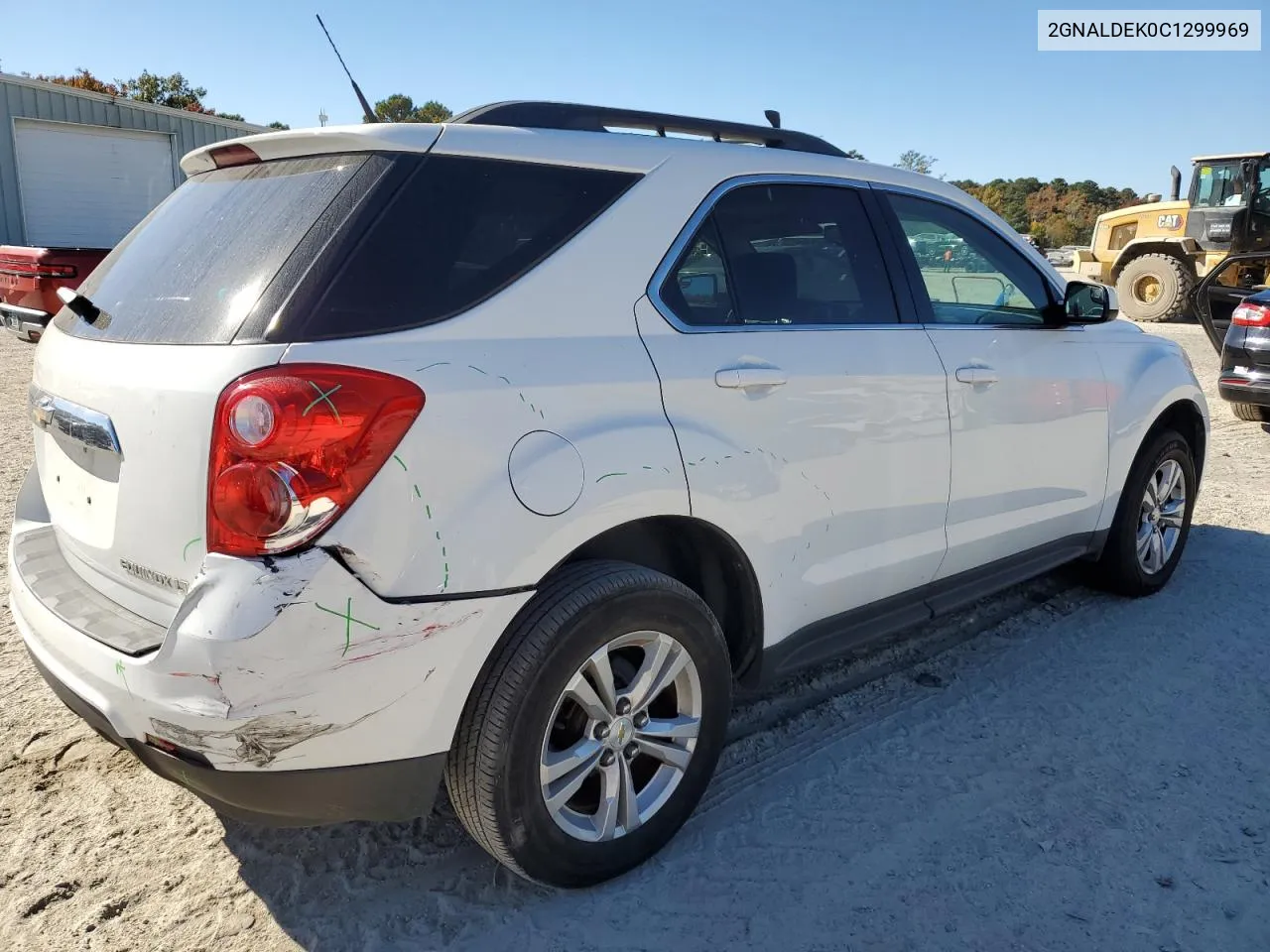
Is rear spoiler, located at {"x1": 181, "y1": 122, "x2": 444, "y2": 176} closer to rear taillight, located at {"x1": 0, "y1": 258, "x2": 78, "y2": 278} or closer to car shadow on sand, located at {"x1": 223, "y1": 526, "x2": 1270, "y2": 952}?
car shadow on sand, located at {"x1": 223, "y1": 526, "x2": 1270, "y2": 952}

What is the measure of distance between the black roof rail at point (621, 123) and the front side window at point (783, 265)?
0.25 metres

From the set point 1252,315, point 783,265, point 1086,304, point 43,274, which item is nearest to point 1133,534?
point 1086,304

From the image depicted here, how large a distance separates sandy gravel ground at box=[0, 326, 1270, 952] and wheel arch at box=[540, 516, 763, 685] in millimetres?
471

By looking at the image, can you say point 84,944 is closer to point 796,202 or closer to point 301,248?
point 301,248

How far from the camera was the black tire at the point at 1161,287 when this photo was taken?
55.9 feet

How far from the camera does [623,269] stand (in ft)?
7.89

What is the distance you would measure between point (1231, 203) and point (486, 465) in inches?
700

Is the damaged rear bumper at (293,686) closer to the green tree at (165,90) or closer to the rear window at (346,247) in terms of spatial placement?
the rear window at (346,247)

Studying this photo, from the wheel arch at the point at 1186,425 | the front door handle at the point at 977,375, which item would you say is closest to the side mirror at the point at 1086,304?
the front door handle at the point at 977,375

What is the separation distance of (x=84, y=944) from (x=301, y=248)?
1.67 meters

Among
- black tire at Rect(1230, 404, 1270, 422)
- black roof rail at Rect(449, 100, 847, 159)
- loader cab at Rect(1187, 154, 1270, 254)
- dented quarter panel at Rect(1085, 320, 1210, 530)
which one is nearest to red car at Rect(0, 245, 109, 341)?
black roof rail at Rect(449, 100, 847, 159)

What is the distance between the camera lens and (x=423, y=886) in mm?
2426

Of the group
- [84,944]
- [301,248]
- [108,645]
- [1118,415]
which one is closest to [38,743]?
[84,944]

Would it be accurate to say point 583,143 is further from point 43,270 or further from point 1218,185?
point 1218,185
